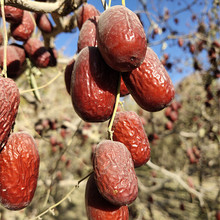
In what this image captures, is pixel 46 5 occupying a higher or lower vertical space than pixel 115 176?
higher

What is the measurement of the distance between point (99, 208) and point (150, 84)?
0.47m

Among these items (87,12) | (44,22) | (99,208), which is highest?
(87,12)

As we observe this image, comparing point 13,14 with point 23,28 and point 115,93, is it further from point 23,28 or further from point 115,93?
point 115,93

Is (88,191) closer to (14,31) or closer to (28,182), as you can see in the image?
(28,182)

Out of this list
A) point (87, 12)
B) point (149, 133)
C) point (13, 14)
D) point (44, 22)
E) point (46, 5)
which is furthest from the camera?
point (149, 133)

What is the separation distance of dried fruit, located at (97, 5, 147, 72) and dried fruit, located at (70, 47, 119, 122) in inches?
2.2

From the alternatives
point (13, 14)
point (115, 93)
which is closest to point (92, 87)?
point (115, 93)

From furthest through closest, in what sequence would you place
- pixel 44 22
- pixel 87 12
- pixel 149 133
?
pixel 149 133 < pixel 44 22 < pixel 87 12

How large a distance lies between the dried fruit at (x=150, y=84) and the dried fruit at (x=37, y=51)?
2.80ft

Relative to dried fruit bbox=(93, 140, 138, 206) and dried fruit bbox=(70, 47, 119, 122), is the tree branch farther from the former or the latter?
dried fruit bbox=(93, 140, 138, 206)

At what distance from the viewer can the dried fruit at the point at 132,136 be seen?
2.74ft

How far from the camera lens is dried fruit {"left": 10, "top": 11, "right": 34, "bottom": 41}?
4.61 feet

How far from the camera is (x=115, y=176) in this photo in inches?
27.7

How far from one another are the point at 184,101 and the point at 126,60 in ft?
20.7
